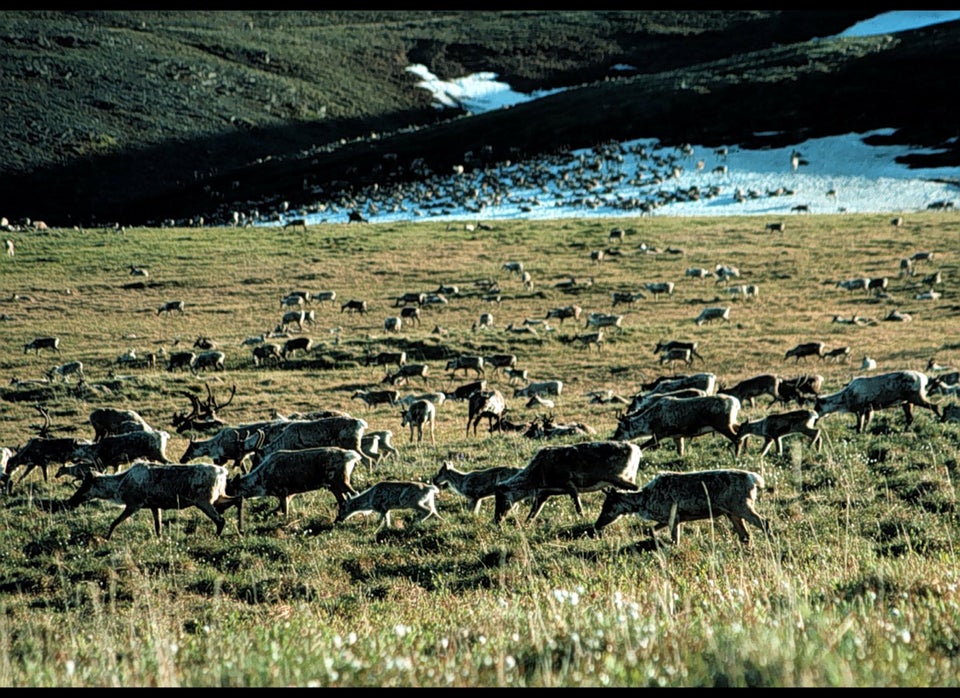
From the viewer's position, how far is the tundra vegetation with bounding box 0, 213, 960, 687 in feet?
14.2

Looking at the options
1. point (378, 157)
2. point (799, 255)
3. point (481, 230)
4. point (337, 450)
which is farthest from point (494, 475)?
point (378, 157)

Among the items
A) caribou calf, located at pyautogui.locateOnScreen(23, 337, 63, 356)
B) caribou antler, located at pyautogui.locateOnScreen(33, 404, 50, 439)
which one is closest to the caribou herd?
caribou antler, located at pyautogui.locateOnScreen(33, 404, 50, 439)

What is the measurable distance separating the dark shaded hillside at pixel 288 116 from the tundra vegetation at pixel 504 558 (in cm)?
7151

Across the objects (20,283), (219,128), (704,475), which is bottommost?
(704,475)

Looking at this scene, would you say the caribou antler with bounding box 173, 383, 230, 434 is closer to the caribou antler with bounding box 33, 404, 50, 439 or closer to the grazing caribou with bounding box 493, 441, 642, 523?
the caribou antler with bounding box 33, 404, 50, 439

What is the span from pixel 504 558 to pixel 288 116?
168 meters

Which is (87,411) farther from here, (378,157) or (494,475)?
(378,157)

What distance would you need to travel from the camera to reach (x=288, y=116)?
537 feet

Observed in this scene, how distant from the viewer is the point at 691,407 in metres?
15.2

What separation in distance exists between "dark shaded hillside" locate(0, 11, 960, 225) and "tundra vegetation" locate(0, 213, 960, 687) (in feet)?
235

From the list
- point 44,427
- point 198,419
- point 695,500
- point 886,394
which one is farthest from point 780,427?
point 44,427

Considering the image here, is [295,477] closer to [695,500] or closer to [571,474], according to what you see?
[571,474]

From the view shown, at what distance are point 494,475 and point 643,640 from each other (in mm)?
8697

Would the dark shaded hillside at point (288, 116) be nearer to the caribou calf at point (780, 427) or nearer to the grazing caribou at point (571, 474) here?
the caribou calf at point (780, 427)
